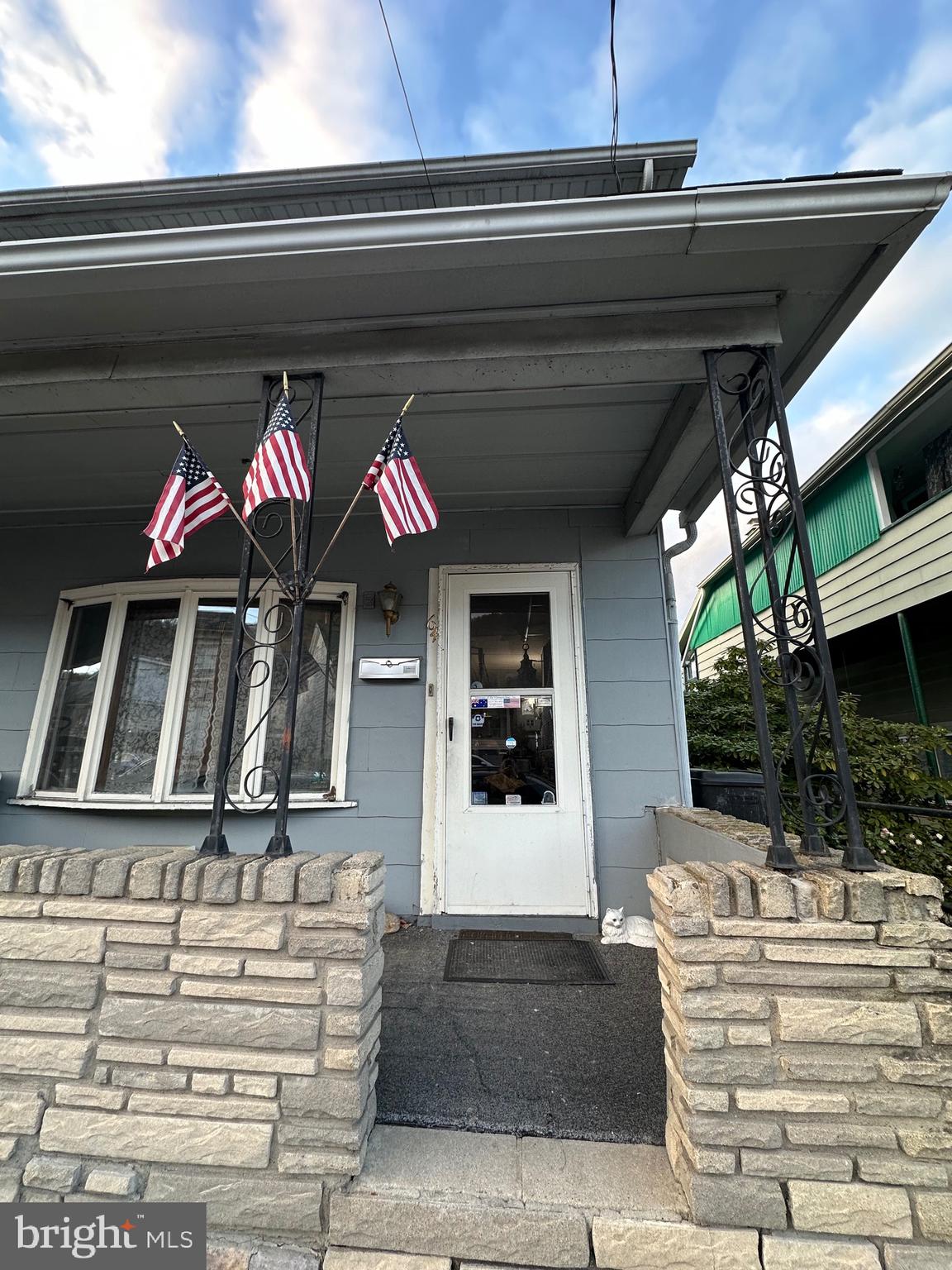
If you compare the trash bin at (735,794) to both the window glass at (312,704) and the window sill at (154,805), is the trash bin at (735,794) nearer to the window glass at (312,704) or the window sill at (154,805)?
the window sill at (154,805)

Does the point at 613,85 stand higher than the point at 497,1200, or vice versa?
the point at 613,85

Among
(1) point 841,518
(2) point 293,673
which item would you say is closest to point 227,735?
(2) point 293,673

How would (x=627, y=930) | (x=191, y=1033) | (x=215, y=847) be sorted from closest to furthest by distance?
1. (x=191, y=1033)
2. (x=215, y=847)
3. (x=627, y=930)

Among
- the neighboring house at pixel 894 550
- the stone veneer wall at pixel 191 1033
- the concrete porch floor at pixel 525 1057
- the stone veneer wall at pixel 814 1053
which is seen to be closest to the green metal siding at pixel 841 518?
the neighboring house at pixel 894 550

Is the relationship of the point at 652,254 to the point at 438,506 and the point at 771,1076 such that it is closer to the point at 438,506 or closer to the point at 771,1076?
the point at 438,506

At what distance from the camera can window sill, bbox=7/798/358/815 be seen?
115 inches

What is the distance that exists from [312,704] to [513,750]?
1224 mm

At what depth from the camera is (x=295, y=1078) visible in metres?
1.21

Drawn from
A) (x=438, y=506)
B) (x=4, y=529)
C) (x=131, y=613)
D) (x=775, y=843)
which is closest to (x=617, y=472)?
(x=438, y=506)

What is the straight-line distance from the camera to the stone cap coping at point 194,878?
1280mm

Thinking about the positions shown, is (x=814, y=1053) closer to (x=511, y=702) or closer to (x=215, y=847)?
(x=215, y=847)

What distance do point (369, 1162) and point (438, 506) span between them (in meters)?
2.86

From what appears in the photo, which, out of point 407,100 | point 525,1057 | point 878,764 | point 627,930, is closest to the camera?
point 525,1057

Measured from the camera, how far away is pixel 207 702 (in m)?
3.16
